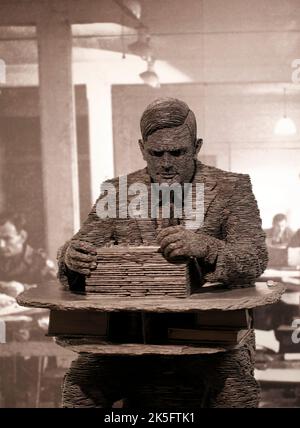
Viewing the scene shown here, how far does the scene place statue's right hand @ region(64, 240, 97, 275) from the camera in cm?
256

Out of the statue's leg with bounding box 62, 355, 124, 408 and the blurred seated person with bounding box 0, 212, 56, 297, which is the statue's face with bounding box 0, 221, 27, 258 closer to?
the blurred seated person with bounding box 0, 212, 56, 297

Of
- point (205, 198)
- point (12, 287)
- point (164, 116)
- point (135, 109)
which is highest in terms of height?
point (135, 109)

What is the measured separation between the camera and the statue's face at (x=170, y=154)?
273 centimetres

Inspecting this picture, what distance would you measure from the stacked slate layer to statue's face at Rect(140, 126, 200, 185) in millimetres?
396

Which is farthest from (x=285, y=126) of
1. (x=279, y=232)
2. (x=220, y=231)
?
(x=220, y=231)

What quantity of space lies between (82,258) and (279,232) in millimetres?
2000

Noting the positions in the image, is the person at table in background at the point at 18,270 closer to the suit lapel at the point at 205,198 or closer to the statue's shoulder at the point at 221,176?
the suit lapel at the point at 205,198

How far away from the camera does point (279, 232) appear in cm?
426

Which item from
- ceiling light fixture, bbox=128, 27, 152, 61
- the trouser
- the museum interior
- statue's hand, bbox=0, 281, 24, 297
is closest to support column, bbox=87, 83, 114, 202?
the museum interior

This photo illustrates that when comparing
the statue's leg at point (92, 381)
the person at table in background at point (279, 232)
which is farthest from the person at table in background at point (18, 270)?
the statue's leg at point (92, 381)

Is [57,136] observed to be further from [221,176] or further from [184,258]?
[184,258]

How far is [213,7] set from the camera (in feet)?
13.5

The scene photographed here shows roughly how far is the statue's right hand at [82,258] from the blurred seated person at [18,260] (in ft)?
5.74

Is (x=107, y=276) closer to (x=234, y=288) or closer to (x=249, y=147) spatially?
(x=234, y=288)
